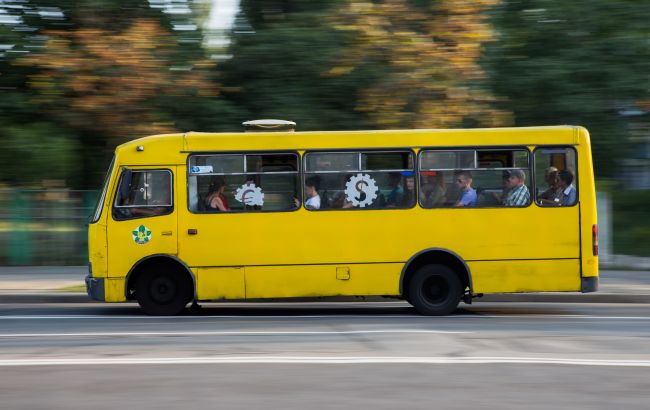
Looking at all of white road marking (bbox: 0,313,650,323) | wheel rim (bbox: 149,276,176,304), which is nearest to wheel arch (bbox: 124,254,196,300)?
wheel rim (bbox: 149,276,176,304)

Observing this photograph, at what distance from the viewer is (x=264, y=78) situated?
65.4ft

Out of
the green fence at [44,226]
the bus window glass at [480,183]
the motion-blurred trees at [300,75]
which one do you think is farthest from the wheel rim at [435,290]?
the green fence at [44,226]

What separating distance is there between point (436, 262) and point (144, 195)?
398 cm

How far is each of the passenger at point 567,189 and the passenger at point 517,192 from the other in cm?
46

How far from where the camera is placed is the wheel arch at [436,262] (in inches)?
487

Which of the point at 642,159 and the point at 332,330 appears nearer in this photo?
the point at 332,330

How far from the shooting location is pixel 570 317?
12.3m

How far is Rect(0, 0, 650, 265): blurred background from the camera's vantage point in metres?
18.7

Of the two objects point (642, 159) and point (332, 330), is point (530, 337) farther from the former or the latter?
point (642, 159)

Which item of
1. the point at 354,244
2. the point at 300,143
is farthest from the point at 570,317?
the point at 300,143

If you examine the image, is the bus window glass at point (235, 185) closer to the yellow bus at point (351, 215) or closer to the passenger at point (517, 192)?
the yellow bus at point (351, 215)

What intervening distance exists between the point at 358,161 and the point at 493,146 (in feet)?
5.89

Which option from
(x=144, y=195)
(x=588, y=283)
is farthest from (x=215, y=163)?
(x=588, y=283)

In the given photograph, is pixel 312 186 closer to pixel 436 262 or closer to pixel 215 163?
pixel 215 163
